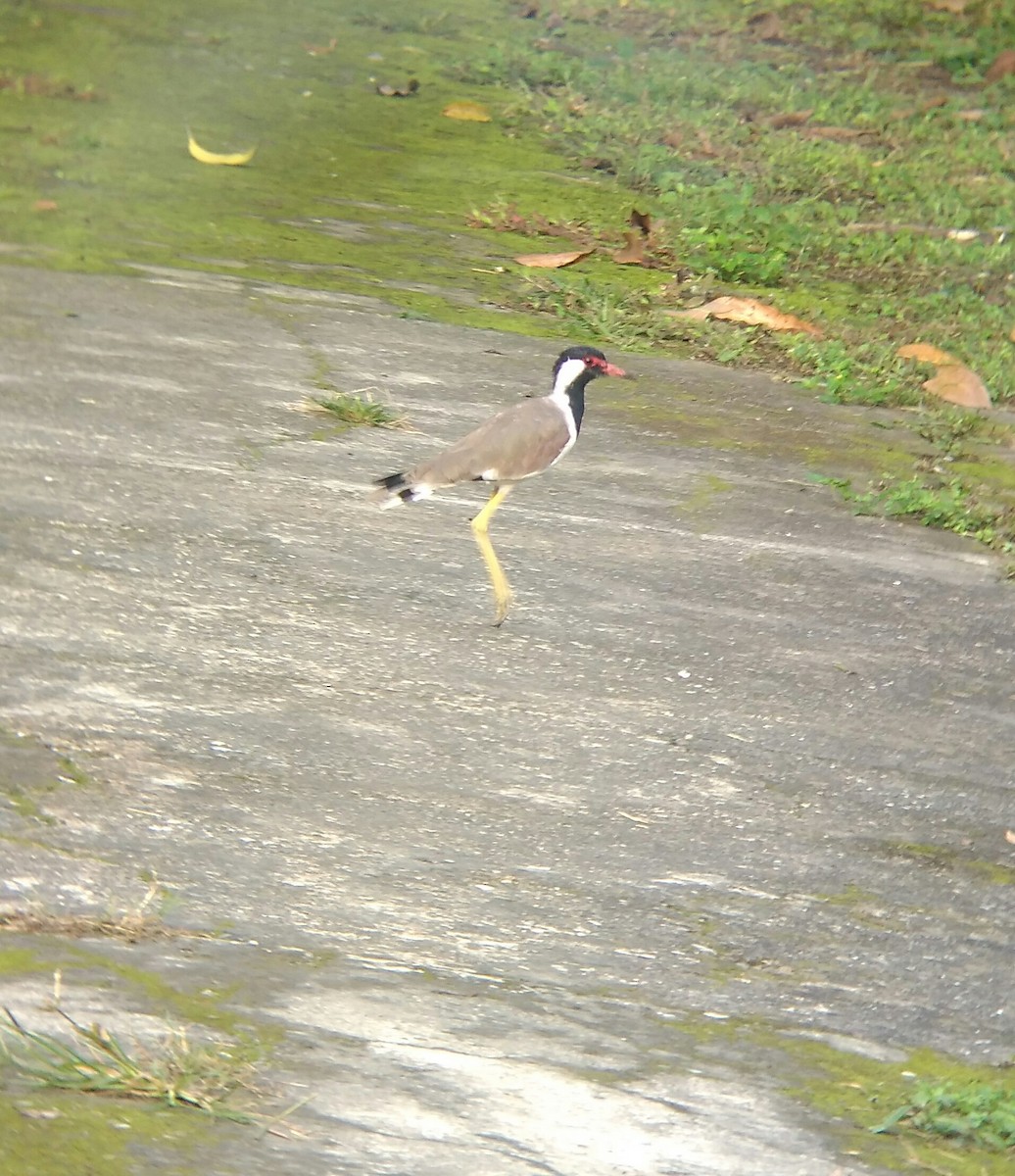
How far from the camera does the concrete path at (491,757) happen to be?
294 cm

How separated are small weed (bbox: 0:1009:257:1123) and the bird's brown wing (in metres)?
2.10

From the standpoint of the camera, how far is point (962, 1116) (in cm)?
293

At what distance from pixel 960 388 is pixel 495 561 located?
2.92 metres

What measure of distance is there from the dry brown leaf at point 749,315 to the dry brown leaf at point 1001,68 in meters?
5.50

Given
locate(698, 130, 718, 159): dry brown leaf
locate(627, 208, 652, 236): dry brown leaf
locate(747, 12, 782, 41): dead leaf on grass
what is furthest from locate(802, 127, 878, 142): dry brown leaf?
locate(627, 208, 652, 236): dry brown leaf

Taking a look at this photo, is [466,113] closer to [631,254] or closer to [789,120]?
[789,120]

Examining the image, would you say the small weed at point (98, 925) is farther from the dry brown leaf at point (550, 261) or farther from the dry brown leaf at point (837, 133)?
the dry brown leaf at point (837, 133)

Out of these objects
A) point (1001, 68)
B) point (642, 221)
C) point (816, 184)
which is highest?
point (1001, 68)

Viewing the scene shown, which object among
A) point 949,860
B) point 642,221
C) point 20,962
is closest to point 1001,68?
point 642,221

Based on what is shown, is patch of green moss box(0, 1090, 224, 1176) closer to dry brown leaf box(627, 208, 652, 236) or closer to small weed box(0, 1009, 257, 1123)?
small weed box(0, 1009, 257, 1123)

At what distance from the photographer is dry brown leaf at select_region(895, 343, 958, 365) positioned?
7137 mm

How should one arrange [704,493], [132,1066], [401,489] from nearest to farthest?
[132,1066], [401,489], [704,493]

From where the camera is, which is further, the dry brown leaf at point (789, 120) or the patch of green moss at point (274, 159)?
the dry brown leaf at point (789, 120)

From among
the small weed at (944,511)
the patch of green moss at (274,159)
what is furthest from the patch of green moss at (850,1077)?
the patch of green moss at (274,159)
